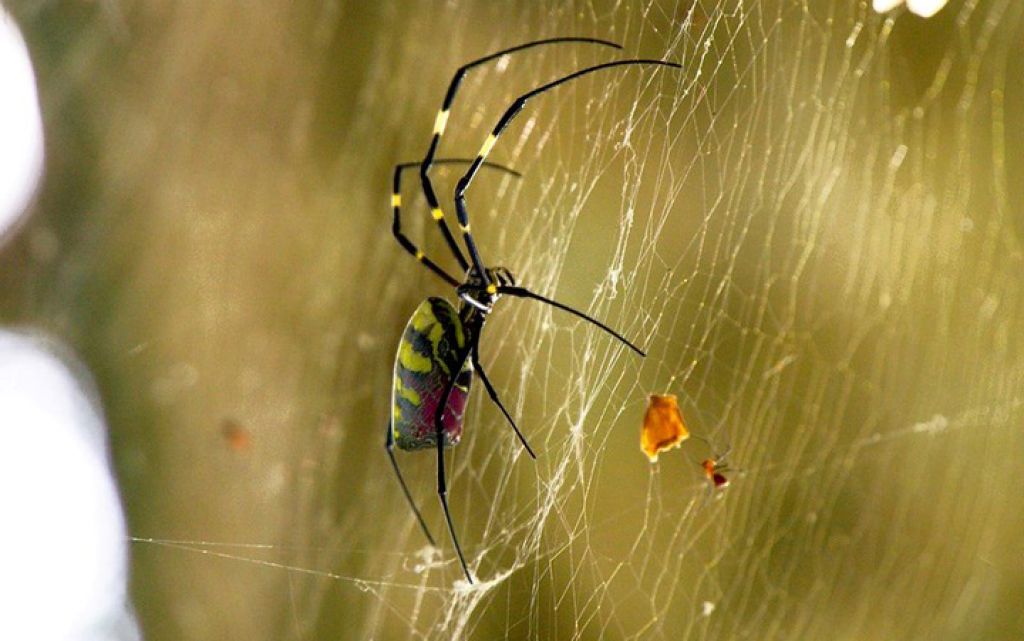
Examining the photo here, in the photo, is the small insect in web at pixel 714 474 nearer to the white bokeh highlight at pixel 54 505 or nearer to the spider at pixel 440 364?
the spider at pixel 440 364

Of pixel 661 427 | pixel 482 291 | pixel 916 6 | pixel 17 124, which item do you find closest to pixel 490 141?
pixel 482 291

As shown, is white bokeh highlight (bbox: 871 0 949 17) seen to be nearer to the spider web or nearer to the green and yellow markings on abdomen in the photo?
the spider web

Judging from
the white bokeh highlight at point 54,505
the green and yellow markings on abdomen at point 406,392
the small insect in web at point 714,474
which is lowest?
the white bokeh highlight at point 54,505

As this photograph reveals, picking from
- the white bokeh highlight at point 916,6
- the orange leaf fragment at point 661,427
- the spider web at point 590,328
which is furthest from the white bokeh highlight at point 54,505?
the white bokeh highlight at point 916,6

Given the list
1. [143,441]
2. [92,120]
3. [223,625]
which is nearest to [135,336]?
[143,441]

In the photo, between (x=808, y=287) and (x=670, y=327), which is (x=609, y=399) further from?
(x=808, y=287)

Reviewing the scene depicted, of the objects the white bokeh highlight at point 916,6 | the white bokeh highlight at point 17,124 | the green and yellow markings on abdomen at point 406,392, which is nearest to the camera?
the green and yellow markings on abdomen at point 406,392
